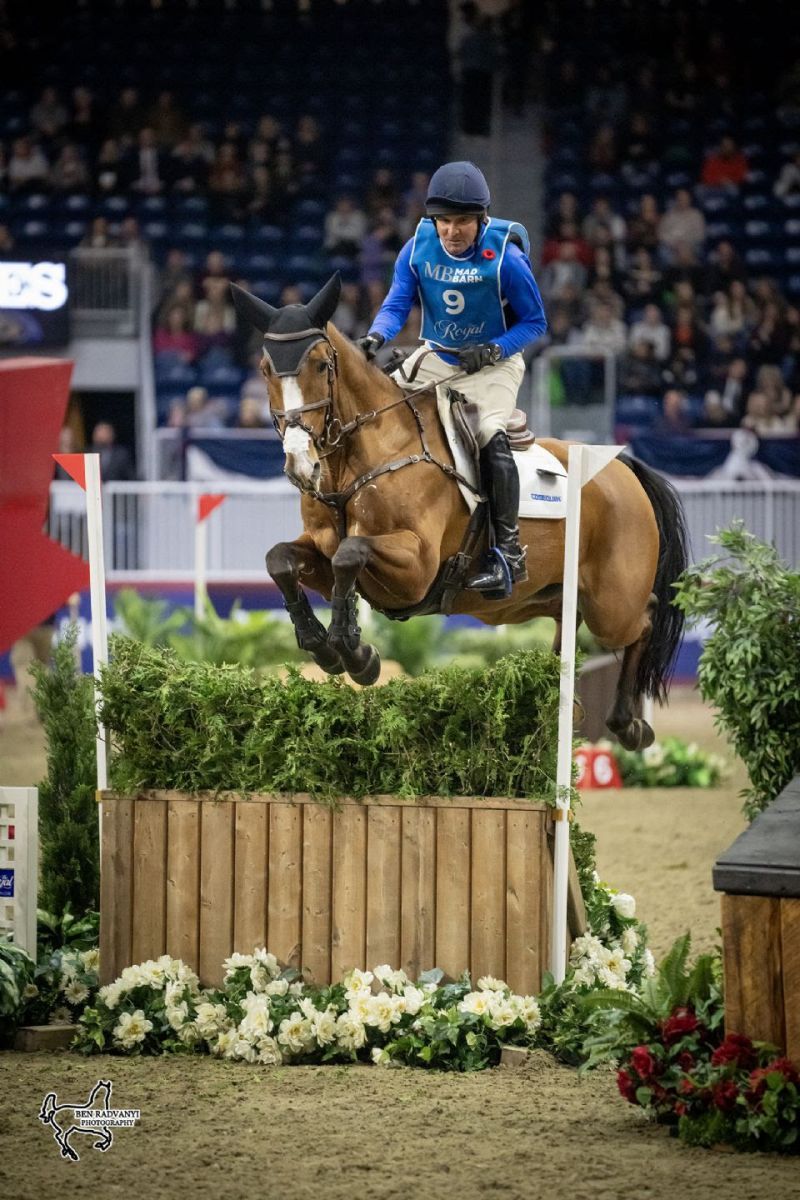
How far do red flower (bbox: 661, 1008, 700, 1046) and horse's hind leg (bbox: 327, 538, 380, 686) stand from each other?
1571 millimetres

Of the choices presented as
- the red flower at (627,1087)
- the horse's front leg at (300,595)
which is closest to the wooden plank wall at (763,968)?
the red flower at (627,1087)

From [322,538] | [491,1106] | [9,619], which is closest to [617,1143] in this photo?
[491,1106]

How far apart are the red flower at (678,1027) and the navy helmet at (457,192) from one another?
2.59m

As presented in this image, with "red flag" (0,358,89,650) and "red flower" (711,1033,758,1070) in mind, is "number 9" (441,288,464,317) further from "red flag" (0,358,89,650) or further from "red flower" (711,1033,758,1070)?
"red flower" (711,1033,758,1070)

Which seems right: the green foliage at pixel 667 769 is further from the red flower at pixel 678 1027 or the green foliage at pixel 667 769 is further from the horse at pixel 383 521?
the red flower at pixel 678 1027

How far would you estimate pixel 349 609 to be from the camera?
15.6ft

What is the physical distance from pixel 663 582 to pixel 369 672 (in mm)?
1685

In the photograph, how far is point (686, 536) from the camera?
20.3ft

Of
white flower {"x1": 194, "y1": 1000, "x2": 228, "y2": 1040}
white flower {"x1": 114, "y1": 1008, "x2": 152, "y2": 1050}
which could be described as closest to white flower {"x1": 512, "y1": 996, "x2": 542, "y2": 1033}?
white flower {"x1": 194, "y1": 1000, "x2": 228, "y2": 1040}

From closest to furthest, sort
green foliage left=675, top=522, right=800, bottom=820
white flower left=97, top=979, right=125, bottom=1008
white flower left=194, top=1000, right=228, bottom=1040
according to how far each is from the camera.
→ 1. white flower left=194, top=1000, right=228, bottom=1040
2. white flower left=97, top=979, right=125, bottom=1008
3. green foliage left=675, top=522, right=800, bottom=820

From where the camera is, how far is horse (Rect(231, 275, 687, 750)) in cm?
464

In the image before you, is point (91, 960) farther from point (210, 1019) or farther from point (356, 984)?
point (356, 984)

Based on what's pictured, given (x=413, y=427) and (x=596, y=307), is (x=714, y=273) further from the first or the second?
(x=413, y=427)

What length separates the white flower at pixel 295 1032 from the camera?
14.1ft
